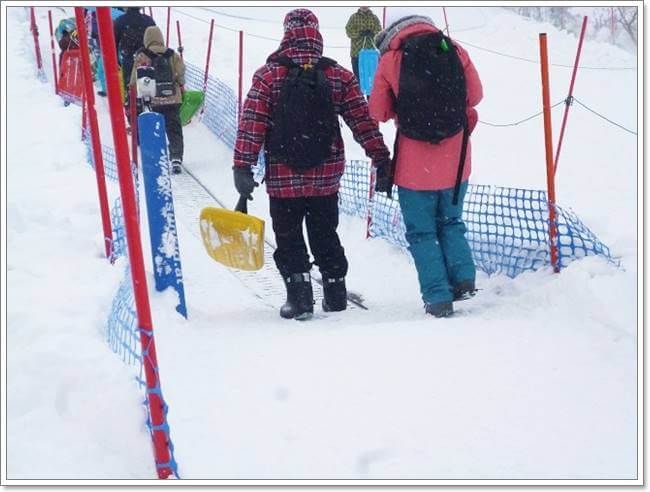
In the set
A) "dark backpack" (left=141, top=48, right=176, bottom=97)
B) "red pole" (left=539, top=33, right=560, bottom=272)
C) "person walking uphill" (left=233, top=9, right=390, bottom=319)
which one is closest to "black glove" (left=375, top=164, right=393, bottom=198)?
"person walking uphill" (left=233, top=9, right=390, bottom=319)

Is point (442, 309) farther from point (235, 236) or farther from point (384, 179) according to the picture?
point (235, 236)

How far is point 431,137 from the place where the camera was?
149 inches

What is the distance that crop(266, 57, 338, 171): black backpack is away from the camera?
12.3 feet

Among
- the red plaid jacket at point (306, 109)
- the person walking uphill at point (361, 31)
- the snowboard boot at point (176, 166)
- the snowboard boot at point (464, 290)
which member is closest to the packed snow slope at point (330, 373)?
the snowboard boot at point (464, 290)

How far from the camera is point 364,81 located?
31.6 feet

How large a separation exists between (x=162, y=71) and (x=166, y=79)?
9 centimetres

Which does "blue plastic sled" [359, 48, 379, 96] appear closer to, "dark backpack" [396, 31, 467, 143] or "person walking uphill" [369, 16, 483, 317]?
"person walking uphill" [369, 16, 483, 317]

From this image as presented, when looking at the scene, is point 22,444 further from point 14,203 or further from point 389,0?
point 389,0

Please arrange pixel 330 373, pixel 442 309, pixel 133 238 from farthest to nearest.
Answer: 1. pixel 442 309
2. pixel 330 373
3. pixel 133 238

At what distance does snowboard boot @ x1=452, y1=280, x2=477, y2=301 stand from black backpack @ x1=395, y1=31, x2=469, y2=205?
79 cm

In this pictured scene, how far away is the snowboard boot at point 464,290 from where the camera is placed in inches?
160

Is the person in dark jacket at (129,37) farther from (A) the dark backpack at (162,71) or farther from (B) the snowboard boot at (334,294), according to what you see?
(B) the snowboard boot at (334,294)

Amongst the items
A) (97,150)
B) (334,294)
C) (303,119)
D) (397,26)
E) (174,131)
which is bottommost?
(334,294)

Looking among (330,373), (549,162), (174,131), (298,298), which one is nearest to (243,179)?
(298,298)
